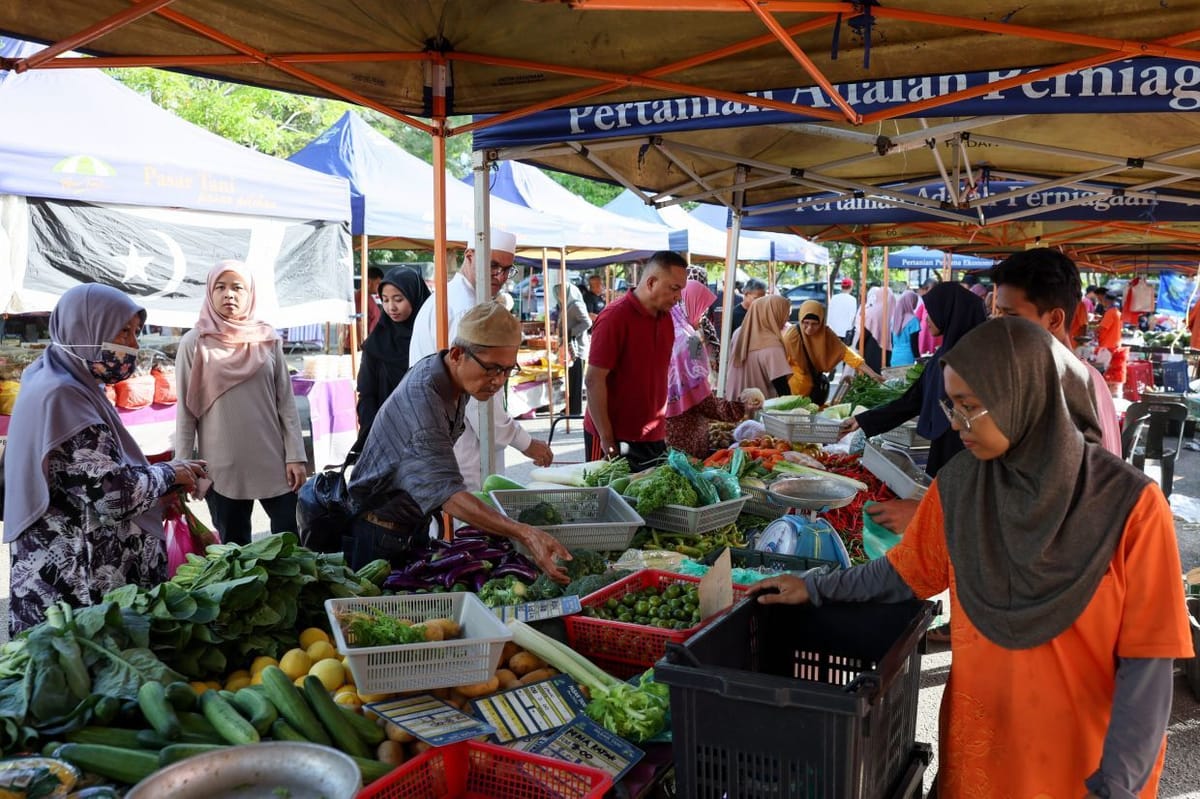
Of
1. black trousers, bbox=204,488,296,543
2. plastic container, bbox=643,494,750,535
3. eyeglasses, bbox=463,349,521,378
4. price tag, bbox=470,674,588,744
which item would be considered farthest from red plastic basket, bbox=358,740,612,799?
black trousers, bbox=204,488,296,543

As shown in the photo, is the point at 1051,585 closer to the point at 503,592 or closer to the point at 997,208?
the point at 503,592

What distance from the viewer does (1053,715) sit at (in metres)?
2.03

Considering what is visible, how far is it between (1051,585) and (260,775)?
1.63 metres

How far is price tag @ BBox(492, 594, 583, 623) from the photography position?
105 inches

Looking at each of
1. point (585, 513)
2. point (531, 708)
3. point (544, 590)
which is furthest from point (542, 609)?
point (585, 513)

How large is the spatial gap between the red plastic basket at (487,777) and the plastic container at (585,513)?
4.99 ft

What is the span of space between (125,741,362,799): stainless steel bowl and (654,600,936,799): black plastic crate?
26.6 inches

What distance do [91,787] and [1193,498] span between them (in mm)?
10628

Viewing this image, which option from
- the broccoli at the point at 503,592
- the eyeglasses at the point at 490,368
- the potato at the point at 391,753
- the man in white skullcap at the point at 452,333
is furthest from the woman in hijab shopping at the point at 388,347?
the potato at the point at 391,753

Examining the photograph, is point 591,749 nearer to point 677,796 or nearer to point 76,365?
point 677,796

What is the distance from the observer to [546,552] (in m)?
3.14

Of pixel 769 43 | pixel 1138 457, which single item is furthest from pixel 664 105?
pixel 1138 457

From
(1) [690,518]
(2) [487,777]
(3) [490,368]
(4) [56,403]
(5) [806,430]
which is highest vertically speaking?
(3) [490,368]

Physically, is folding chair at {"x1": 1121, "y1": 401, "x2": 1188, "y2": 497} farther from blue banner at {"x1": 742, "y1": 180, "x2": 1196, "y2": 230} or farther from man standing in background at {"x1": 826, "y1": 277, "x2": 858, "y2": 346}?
man standing in background at {"x1": 826, "y1": 277, "x2": 858, "y2": 346}
